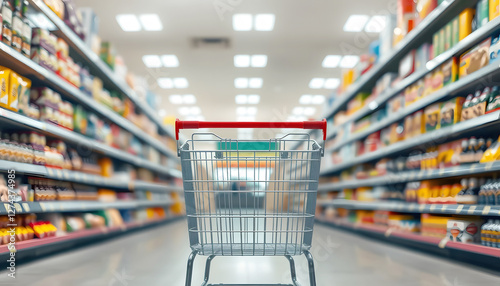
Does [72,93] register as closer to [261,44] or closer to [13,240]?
[13,240]

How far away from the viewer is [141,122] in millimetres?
6137

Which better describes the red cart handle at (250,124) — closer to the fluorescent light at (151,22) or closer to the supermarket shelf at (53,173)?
the supermarket shelf at (53,173)

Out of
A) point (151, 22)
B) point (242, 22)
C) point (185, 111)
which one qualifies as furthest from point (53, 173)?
point (185, 111)

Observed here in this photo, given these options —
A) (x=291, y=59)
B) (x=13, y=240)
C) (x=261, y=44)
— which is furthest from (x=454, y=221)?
(x=291, y=59)

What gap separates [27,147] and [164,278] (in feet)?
4.44

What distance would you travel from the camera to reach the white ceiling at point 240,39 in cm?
615

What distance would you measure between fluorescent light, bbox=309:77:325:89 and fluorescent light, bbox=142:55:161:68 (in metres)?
3.86

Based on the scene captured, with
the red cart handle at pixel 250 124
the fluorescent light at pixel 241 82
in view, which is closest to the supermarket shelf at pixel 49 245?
the red cart handle at pixel 250 124

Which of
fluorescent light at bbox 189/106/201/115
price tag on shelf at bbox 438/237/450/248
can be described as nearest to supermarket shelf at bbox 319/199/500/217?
price tag on shelf at bbox 438/237/450/248

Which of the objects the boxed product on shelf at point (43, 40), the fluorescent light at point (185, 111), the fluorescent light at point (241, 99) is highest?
the fluorescent light at point (241, 99)

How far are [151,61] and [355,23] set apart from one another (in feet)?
14.5

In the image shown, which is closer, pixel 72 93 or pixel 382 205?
pixel 72 93

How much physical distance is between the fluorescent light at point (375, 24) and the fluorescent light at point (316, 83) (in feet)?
8.86

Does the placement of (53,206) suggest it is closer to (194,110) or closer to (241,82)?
(241,82)
